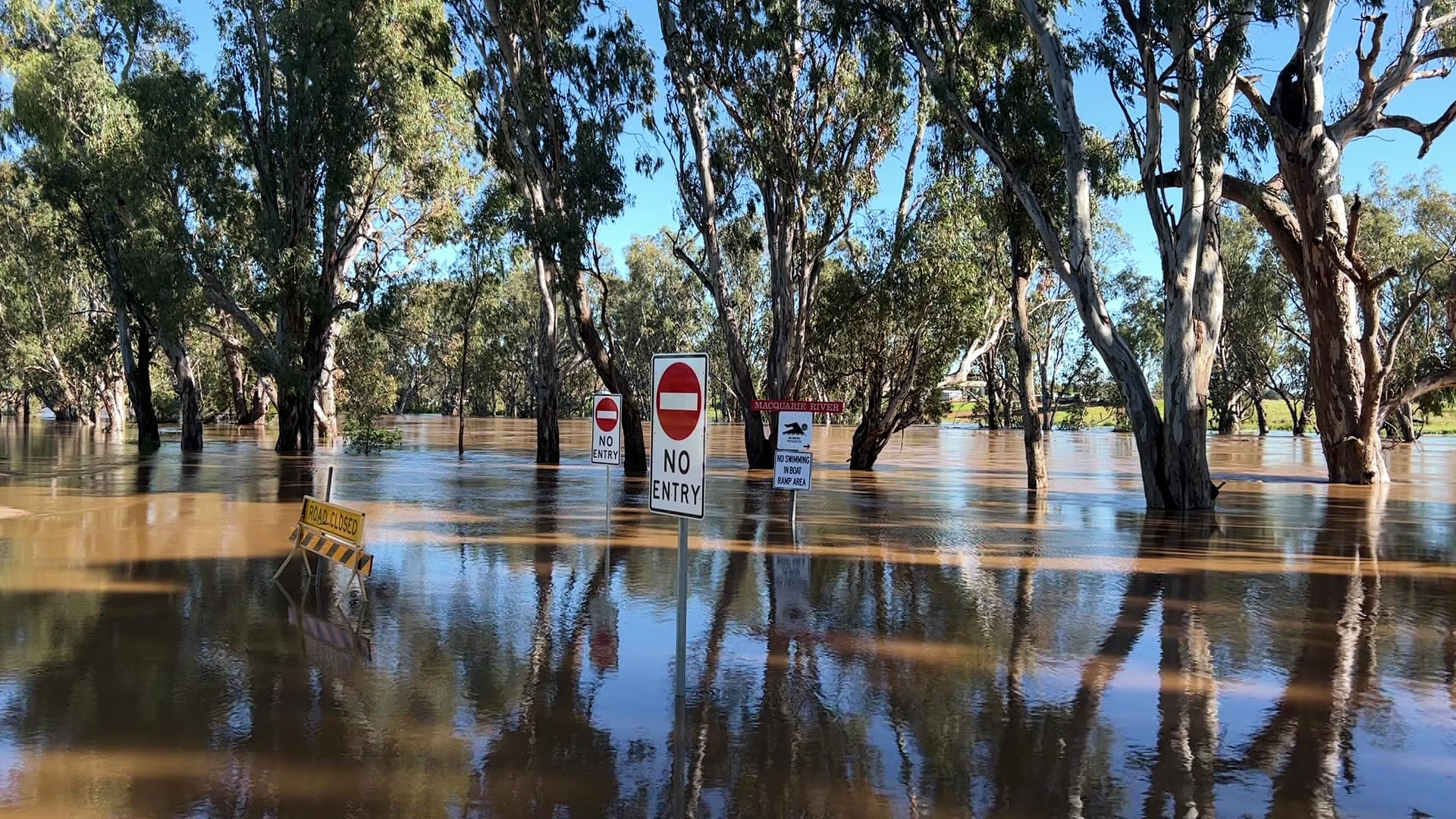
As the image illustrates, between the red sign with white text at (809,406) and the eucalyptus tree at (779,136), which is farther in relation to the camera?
the eucalyptus tree at (779,136)

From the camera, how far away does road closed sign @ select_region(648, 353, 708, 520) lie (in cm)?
504

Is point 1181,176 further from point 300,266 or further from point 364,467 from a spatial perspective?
point 300,266

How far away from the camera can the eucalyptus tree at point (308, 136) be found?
29594 millimetres

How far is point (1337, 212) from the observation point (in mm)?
22547

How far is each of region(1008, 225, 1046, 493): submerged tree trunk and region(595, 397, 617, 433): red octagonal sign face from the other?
1111 cm

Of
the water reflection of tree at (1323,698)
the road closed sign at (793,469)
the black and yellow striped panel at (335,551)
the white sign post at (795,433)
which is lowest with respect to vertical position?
the water reflection of tree at (1323,698)

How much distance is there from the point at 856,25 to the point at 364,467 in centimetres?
1737

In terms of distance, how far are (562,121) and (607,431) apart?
1486cm

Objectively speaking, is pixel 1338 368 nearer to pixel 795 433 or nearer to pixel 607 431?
pixel 795 433

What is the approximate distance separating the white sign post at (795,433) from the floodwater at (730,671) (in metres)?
1.28

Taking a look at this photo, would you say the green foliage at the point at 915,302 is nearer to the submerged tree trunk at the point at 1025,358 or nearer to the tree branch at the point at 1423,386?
the submerged tree trunk at the point at 1025,358

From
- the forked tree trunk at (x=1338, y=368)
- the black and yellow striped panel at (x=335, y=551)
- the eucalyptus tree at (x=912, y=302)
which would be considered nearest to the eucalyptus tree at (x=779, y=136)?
the eucalyptus tree at (x=912, y=302)

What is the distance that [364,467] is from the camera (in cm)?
2683

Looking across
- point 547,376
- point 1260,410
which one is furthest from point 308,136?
point 1260,410
